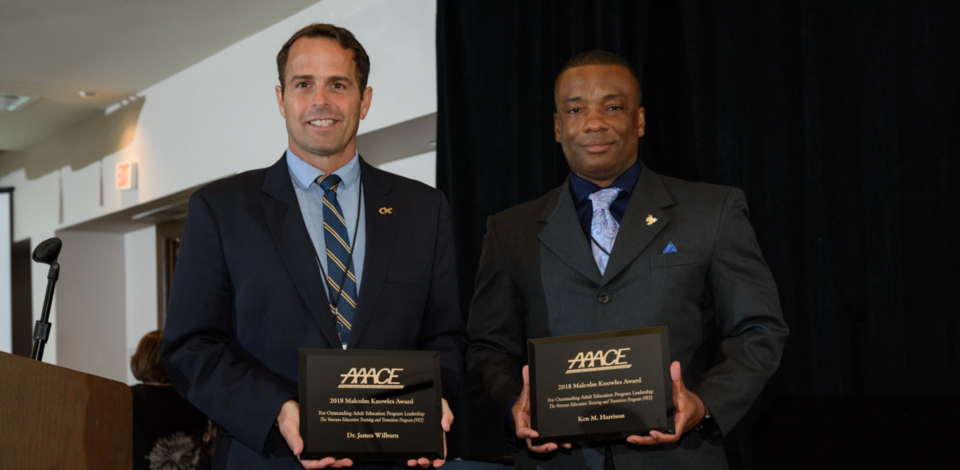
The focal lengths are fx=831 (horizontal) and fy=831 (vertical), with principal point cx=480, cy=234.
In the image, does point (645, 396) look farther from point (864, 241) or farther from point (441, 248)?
point (864, 241)

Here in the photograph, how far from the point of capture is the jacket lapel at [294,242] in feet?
4.89

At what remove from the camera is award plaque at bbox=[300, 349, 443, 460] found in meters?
1.34

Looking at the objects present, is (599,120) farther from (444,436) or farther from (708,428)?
(444,436)

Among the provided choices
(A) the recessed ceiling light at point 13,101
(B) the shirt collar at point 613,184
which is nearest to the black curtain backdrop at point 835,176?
(B) the shirt collar at point 613,184

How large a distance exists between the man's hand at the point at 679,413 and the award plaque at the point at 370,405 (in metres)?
0.37

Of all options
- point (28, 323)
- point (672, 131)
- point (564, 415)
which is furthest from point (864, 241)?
point (28, 323)

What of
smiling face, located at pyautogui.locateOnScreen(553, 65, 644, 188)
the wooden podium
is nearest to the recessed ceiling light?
the wooden podium

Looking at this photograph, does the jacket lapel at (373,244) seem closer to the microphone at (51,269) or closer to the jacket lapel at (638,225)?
the jacket lapel at (638,225)

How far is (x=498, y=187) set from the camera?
364 cm

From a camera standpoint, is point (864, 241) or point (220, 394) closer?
point (220, 394)

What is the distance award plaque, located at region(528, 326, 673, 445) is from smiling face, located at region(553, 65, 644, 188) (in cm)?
53

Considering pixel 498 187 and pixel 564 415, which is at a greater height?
pixel 498 187

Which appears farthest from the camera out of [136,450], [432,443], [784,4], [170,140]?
[170,140]

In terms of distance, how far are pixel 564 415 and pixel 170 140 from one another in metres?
5.06
